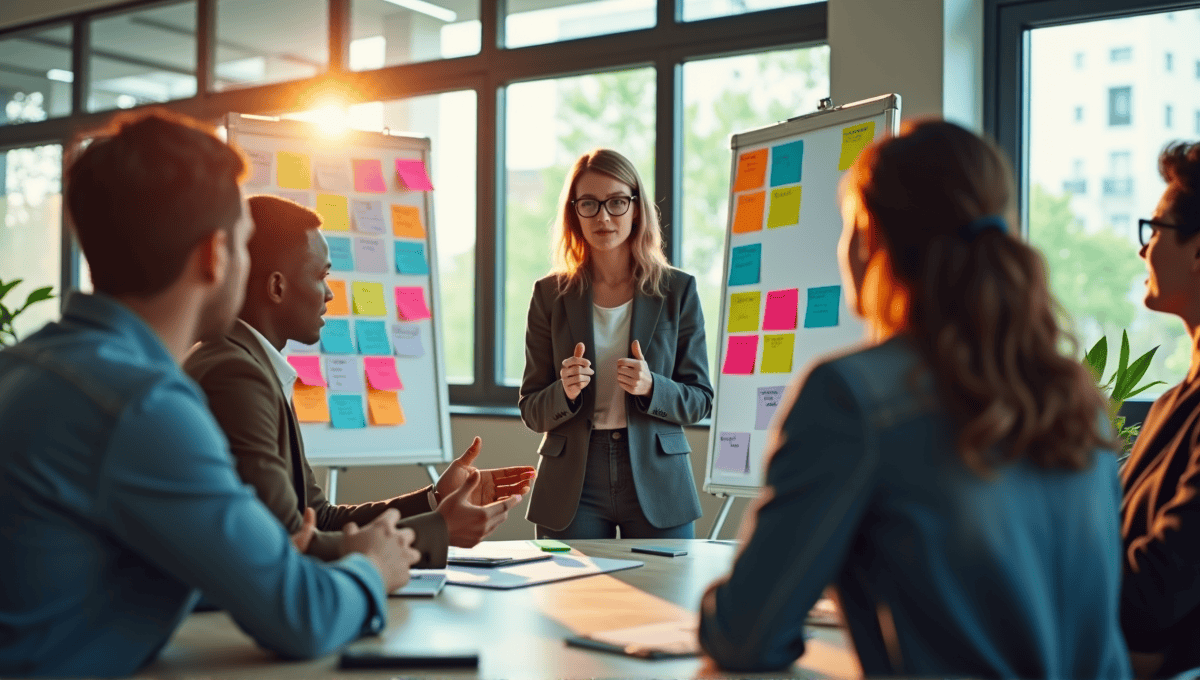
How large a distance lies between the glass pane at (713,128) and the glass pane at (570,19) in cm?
34

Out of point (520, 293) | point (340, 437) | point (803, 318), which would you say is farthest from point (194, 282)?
point (520, 293)

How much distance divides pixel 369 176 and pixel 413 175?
0.17 metres

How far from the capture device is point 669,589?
1689 millimetres

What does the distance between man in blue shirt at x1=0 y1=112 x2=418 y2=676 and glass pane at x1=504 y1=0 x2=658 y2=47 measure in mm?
3529

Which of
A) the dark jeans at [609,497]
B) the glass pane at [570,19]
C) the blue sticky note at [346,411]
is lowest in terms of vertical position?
the dark jeans at [609,497]

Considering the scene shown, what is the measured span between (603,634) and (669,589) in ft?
1.16

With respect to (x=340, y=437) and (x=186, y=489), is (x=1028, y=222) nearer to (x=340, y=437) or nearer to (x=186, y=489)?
(x=340, y=437)

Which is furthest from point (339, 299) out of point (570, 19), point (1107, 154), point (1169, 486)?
point (1169, 486)

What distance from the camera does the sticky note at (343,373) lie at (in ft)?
12.2

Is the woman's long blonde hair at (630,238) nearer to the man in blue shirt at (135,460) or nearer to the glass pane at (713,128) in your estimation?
the glass pane at (713,128)

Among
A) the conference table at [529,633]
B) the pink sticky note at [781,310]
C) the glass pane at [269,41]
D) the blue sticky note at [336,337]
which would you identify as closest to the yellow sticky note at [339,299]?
the blue sticky note at [336,337]

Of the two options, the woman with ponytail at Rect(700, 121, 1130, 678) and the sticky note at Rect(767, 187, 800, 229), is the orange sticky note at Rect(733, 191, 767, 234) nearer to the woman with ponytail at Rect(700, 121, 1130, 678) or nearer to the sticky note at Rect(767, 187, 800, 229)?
the sticky note at Rect(767, 187, 800, 229)

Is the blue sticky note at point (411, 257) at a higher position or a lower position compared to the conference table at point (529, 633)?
higher

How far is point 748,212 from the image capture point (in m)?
3.39
